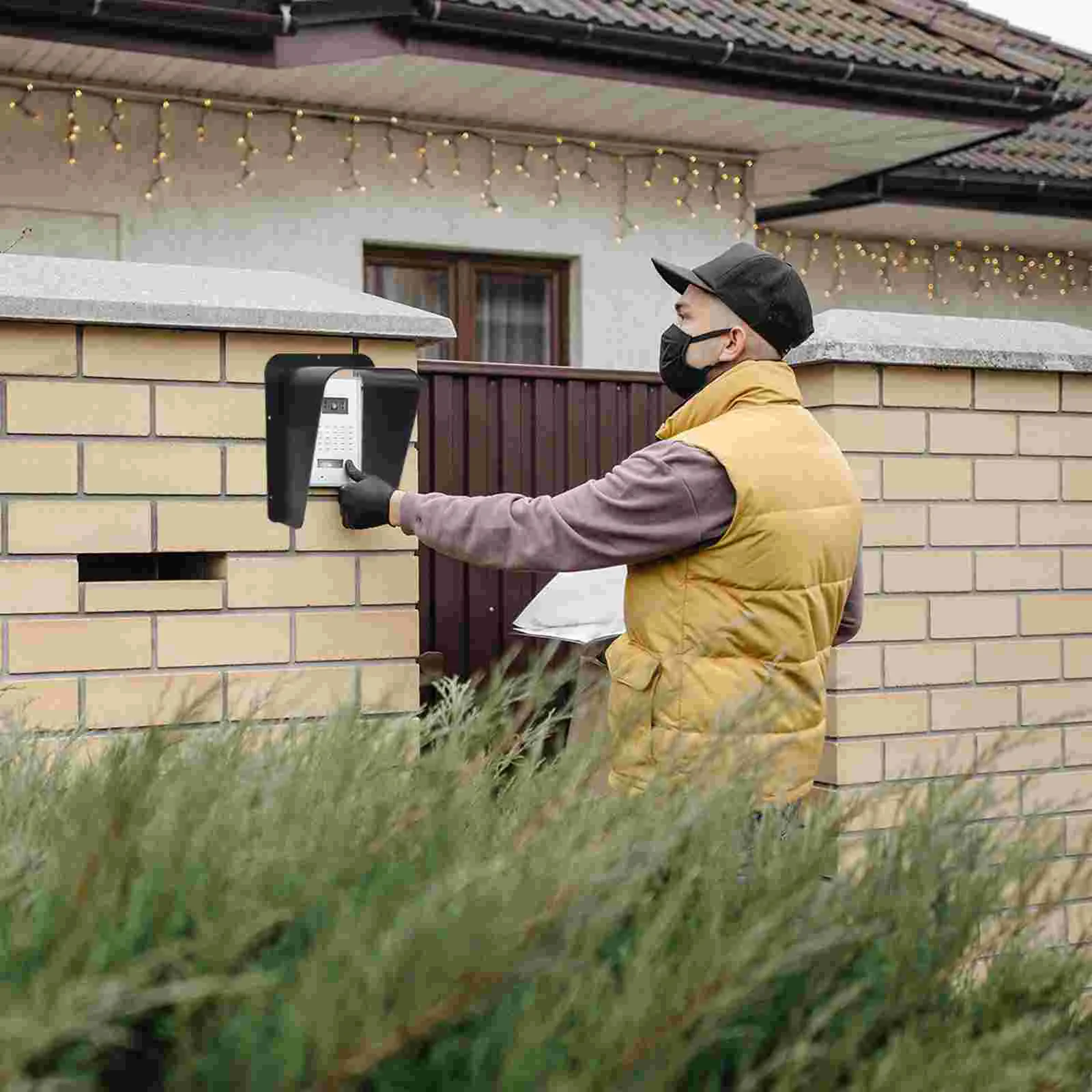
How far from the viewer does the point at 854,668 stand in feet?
11.3

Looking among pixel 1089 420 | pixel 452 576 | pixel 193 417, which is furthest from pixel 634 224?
pixel 193 417

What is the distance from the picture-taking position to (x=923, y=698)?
3520 millimetres

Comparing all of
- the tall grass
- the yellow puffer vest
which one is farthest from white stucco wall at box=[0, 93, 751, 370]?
the tall grass

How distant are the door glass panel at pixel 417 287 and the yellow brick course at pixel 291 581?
518 cm

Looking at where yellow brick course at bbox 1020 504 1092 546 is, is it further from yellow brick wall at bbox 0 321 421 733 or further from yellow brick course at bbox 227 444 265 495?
yellow brick course at bbox 227 444 265 495

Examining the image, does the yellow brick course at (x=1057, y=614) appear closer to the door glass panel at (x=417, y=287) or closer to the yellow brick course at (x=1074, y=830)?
the yellow brick course at (x=1074, y=830)

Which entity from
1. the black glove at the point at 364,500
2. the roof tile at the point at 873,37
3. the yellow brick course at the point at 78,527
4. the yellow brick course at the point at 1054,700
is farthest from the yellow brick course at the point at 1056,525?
the roof tile at the point at 873,37

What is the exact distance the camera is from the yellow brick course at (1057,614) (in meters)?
3.65

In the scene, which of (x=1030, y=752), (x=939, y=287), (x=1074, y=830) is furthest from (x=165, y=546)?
(x=939, y=287)

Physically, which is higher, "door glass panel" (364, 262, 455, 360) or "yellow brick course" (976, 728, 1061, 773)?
"door glass panel" (364, 262, 455, 360)

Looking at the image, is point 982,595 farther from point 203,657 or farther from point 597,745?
point 597,745

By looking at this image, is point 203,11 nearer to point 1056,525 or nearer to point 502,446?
point 502,446

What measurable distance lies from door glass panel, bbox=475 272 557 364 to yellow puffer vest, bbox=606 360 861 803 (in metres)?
5.60

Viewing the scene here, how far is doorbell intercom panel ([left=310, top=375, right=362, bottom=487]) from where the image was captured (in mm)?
2953
